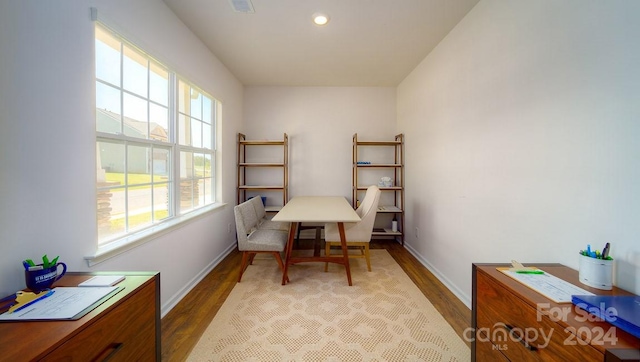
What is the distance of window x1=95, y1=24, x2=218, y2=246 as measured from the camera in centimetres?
139

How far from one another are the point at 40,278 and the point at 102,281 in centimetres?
19

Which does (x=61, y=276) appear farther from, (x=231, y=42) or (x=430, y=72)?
(x=430, y=72)

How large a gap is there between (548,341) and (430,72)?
265 cm

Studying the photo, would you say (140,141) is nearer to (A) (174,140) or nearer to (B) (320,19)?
(A) (174,140)

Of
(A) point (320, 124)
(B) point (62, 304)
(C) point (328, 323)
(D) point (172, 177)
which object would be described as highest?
(A) point (320, 124)

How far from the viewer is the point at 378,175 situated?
12.3 feet

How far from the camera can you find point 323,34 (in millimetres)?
2236

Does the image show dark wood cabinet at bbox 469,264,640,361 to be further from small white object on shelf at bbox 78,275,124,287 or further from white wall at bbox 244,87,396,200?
white wall at bbox 244,87,396,200

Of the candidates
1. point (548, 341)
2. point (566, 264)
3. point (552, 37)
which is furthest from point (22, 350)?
point (552, 37)

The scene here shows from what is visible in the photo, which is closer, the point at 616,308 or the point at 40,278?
the point at 616,308

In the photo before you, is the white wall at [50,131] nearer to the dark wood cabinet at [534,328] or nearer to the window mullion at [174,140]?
the window mullion at [174,140]

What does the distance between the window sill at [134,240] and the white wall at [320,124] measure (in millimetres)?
1903

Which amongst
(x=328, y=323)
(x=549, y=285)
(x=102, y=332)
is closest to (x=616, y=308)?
(x=549, y=285)

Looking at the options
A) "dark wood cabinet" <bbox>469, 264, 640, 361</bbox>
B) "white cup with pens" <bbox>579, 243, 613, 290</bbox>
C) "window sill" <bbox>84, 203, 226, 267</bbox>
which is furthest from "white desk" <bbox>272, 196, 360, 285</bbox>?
"white cup with pens" <bbox>579, 243, 613, 290</bbox>
